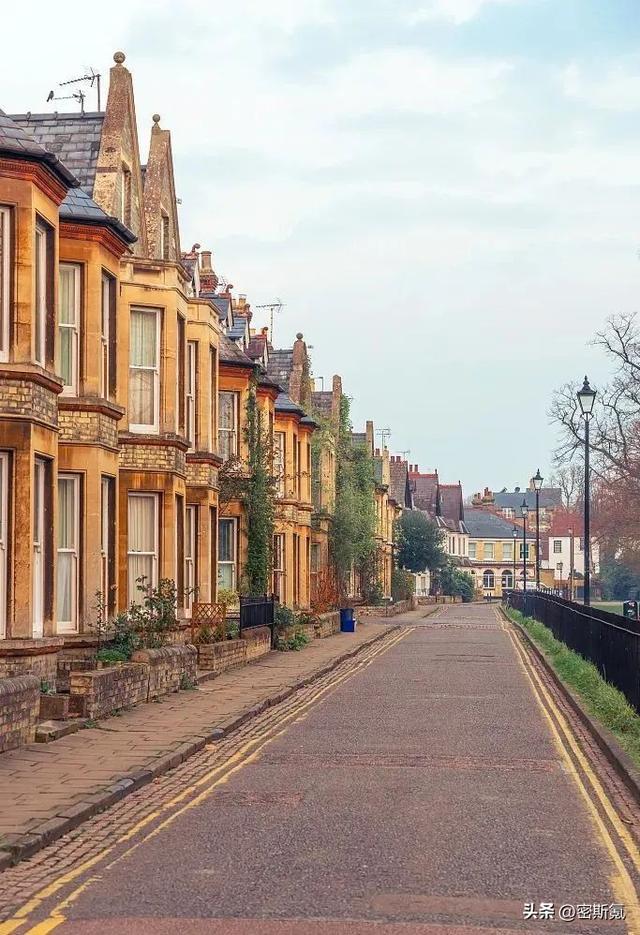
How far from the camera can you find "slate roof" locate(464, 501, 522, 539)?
567ft

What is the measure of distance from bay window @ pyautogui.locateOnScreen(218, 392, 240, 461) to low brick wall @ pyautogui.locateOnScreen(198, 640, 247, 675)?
396 inches

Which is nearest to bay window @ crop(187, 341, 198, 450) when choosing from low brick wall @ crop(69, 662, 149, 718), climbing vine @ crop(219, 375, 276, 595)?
climbing vine @ crop(219, 375, 276, 595)

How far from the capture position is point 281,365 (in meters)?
55.9

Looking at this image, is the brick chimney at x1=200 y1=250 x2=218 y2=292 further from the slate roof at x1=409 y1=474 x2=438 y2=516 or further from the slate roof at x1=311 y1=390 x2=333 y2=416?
the slate roof at x1=409 y1=474 x2=438 y2=516

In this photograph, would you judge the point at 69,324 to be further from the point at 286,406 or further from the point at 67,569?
the point at 286,406

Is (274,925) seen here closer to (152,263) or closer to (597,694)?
(597,694)

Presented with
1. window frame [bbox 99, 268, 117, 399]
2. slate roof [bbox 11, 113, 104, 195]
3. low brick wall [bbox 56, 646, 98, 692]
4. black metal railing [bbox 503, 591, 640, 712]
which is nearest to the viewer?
black metal railing [bbox 503, 591, 640, 712]

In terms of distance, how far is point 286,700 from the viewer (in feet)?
74.4

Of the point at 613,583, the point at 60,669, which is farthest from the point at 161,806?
the point at 613,583

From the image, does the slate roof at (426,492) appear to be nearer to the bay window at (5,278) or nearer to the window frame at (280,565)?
the window frame at (280,565)

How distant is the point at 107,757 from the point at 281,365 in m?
41.6

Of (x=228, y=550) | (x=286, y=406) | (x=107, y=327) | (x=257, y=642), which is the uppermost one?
(x=286, y=406)

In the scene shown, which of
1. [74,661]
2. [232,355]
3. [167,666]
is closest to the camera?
[74,661]

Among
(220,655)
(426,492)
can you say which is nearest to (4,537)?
(220,655)
